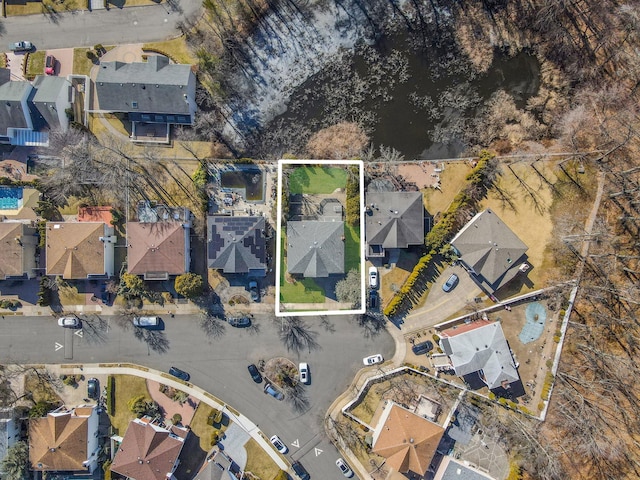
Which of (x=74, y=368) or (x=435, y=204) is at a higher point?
(x=435, y=204)

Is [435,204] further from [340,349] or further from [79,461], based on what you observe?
[79,461]

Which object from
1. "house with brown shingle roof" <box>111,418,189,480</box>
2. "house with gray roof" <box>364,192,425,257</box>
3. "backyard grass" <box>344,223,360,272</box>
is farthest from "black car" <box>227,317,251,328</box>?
"house with gray roof" <box>364,192,425,257</box>

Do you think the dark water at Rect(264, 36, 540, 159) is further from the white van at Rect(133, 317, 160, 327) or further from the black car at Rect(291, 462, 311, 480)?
the black car at Rect(291, 462, 311, 480)

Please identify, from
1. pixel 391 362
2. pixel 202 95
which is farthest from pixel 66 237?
pixel 391 362

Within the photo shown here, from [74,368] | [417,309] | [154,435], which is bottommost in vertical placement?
[154,435]

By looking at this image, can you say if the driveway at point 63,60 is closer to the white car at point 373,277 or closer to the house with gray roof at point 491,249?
the white car at point 373,277

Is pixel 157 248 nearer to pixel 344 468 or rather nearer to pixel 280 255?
pixel 280 255
